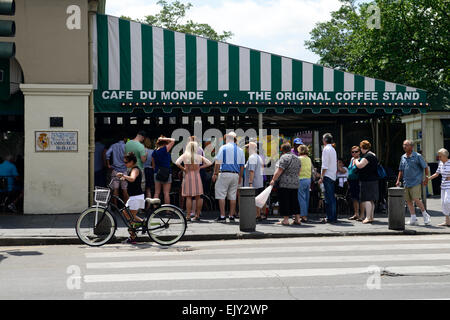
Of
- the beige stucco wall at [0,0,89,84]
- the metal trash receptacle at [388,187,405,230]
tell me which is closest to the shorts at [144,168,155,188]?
the beige stucco wall at [0,0,89,84]

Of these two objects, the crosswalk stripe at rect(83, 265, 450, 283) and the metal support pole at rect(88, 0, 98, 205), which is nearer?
the crosswalk stripe at rect(83, 265, 450, 283)

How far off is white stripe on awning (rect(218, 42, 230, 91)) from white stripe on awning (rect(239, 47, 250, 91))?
328 mm

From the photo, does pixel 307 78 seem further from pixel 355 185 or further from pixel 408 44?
pixel 408 44

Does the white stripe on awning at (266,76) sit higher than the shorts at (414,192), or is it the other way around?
the white stripe on awning at (266,76)

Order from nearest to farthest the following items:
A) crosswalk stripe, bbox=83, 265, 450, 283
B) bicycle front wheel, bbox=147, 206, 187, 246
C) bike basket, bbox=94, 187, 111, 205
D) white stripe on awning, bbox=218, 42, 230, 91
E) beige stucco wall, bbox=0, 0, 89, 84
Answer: crosswalk stripe, bbox=83, 265, 450, 283 < bike basket, bbox=94, 187, 111, 205 < bicycle front wheel, bbox=147, 206, 187, 246 < beige stucco wall, bbox=0, 0, 89, 84 < white stripe on awning, bbox=218, 42, 230, 91

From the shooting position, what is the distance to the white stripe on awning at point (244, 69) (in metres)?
14.6

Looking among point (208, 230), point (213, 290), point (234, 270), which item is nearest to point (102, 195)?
point (208, 230)

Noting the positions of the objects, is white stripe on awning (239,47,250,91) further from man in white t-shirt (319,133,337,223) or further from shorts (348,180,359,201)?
shorts (348,180,359,201)

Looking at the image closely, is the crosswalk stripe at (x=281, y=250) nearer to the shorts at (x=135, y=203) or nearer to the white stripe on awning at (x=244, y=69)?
the shorts at (x=135, y=203)

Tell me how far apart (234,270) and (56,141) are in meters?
8.10

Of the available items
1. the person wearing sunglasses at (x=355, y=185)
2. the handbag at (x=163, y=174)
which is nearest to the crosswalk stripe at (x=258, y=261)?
the person wearing sunglasses at (x=355, y=185)

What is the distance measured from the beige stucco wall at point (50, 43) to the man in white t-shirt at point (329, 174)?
602 cm

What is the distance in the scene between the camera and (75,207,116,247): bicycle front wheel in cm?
975
